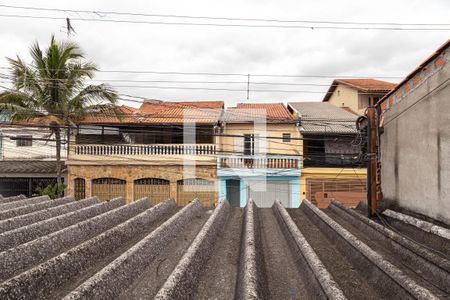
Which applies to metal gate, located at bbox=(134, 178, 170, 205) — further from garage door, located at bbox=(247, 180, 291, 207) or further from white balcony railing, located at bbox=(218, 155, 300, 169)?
garage door, located at bbox=(247, 180, 291, 207)

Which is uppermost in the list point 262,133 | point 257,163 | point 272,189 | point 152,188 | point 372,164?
point 262,133

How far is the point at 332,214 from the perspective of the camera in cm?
556

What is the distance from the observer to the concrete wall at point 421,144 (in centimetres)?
357

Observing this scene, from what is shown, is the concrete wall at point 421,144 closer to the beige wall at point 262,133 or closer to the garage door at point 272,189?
the garage door at point 272,189

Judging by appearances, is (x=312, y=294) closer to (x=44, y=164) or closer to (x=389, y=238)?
(x=389, y=238)

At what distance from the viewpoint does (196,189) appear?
20172 mm

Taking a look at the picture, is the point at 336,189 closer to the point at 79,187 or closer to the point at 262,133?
the point at 262,133

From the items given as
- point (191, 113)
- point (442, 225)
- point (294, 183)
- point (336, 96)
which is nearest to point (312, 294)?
point (442, 225)

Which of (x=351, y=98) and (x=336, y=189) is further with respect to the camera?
(x=351, y=98)

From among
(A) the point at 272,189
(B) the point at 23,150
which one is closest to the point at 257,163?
(A) the point at 272,189

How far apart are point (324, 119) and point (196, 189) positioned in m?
10.7

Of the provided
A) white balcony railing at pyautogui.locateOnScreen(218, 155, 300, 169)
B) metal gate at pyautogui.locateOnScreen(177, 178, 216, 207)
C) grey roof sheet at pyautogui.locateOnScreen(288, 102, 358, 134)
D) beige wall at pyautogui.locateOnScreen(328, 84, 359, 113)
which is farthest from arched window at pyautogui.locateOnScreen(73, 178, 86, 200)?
beige wall at pyautogui.locateOnScreen(328, 84, 359, 113)

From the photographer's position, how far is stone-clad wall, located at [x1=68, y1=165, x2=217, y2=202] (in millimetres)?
19828

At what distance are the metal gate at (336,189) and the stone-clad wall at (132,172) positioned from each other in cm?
698
